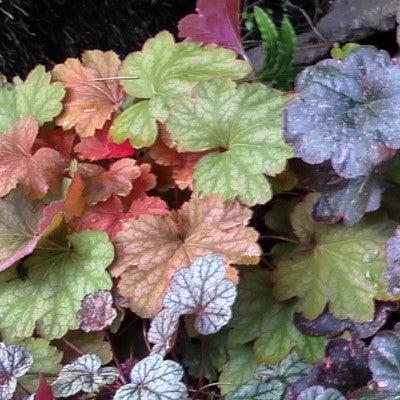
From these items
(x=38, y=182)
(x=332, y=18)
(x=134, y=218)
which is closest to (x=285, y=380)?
(x=134, y=218)

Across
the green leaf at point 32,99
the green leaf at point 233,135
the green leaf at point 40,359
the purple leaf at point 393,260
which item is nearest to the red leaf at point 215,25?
the green leaf at point 233,135

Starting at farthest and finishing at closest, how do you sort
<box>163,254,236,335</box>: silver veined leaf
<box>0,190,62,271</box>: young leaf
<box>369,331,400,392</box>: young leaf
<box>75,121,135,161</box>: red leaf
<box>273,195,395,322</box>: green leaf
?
<box>75,121,135,161</box>: red leaf
<box>0,190,62,271</box>: young leaf
<box>273,195,395,322</box>: green leaf
<box>163,254,236,335</box>: silver veined leaf
<box>369,331,400,392</box>: young leaf

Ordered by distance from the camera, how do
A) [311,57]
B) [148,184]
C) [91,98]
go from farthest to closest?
1. [311,57]
2. [91,98]
3. [148,184]

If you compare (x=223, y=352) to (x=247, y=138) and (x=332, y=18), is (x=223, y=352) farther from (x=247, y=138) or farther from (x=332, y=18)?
(x=332, y=18)

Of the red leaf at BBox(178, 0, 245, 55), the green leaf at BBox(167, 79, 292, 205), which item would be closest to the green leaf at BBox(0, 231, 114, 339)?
the green leaf at BBox(167, 79, 292, 205)

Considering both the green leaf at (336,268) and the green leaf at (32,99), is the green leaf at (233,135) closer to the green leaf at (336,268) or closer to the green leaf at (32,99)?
the green leaf at (336,268)

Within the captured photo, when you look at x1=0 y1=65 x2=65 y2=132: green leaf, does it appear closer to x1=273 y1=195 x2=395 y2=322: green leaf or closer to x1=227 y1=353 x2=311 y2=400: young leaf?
x1=273 y1=195 x2=395 y2=322: green leaf
